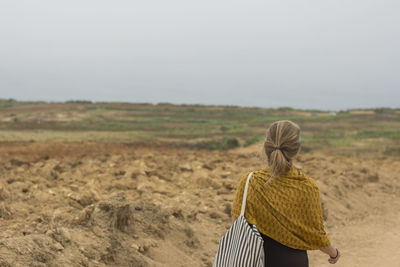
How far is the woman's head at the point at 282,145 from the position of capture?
6.83 feet

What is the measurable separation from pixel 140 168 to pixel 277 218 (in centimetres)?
745

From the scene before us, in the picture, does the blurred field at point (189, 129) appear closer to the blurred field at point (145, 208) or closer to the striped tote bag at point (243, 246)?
the blurred field at point (145, 208)

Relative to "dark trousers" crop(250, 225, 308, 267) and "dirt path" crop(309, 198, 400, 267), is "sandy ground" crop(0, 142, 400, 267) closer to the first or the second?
"dirt path" crop(309, 198, 400, 267)

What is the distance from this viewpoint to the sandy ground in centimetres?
383

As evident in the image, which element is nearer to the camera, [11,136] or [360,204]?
[360,204]

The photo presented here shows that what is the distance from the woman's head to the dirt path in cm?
361

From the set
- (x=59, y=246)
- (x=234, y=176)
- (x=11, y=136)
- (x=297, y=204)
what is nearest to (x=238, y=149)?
(x=234, y=176)

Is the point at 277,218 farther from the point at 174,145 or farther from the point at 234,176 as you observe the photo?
the point at 174,145

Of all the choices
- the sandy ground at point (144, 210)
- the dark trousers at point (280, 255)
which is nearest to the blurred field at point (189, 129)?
the sandy ground at point (144, 210)

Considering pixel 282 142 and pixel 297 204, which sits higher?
pixel 282 142

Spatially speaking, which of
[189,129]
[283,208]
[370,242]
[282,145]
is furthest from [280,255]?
[189,129]

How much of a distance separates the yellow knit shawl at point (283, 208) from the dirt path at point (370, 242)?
3359 mm

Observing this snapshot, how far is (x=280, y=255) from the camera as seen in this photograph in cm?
219

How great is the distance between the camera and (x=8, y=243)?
325cm
